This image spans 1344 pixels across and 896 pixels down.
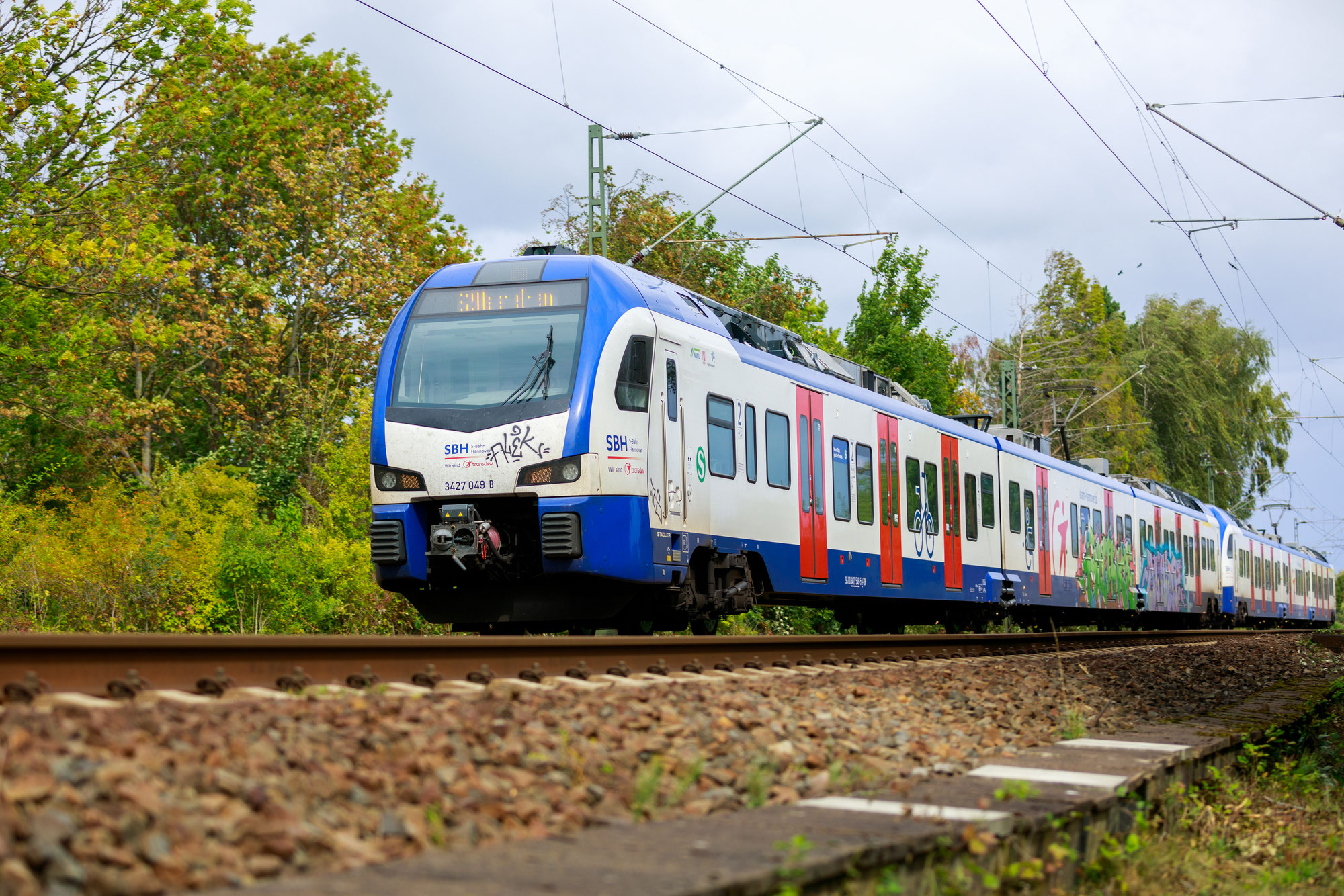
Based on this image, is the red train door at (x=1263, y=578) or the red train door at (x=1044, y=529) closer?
the red train door at (x=1044, y=529)

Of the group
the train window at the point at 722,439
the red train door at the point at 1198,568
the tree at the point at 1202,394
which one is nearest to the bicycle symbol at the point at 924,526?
the train window at the point at 722,439

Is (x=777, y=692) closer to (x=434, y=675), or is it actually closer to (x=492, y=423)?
(x=434, y=675)

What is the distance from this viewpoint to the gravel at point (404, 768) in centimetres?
312

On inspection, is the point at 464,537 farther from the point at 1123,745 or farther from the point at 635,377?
the point at 1123,745

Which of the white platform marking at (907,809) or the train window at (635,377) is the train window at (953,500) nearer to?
the train window at (635,377)

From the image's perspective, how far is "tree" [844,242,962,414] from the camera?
34.7 metres

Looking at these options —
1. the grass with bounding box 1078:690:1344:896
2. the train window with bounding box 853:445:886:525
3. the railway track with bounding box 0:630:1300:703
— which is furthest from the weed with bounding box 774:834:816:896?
the train window with bounding box 853:445:886:525

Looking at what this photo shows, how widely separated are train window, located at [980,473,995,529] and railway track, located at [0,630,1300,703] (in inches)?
356

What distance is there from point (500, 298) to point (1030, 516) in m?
12.6

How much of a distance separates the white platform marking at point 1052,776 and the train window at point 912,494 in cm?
1108

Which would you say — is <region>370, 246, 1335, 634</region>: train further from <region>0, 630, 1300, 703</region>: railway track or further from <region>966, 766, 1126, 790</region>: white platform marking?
<region>966, 766, 1126, 790</region>: white platform marking

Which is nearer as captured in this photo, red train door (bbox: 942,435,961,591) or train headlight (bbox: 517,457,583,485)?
train headlight (bbox: 517,457,583,485)

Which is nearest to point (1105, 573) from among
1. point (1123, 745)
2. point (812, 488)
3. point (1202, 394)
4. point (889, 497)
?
point (889, 497)

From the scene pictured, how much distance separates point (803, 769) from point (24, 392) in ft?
56.6
